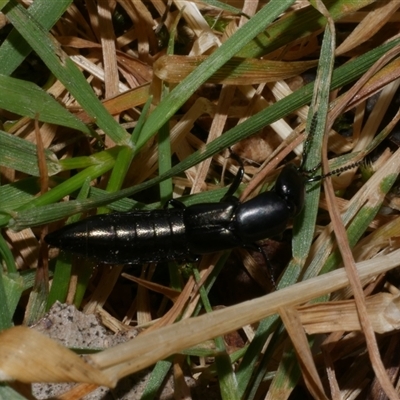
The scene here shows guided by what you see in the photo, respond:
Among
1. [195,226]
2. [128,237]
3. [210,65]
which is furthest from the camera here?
[195,226]

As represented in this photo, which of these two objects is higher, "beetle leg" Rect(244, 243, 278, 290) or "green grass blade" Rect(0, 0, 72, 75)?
"green grass blade" Rect(0, 0, 72, 75)

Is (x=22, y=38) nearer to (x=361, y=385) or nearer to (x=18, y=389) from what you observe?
(x=18, y=389)

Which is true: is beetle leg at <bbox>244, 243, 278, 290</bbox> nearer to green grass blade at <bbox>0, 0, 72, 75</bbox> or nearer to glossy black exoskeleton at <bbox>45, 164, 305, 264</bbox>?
glossy black exoskeleton at <bbox>45, 164, 305, 264</bbox>

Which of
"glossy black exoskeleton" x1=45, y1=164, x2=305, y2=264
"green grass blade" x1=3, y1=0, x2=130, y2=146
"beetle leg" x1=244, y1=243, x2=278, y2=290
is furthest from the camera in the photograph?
"beetle leg" x1=244, y1=243, x2=278, y2=290

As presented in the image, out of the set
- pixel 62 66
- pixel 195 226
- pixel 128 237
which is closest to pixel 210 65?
pixel 62 66

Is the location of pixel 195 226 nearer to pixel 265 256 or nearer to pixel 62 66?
pixel 265 256

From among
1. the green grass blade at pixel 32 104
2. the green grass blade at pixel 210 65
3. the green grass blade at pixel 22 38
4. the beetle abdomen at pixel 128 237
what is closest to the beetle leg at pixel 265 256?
the beetle abdomen at pixel 128 237

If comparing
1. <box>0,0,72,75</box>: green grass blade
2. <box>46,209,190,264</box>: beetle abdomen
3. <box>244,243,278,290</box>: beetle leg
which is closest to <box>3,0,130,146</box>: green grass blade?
<box>0,0,72,75</box>: green grass blade

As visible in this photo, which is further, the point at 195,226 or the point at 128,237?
the point at 195,226
